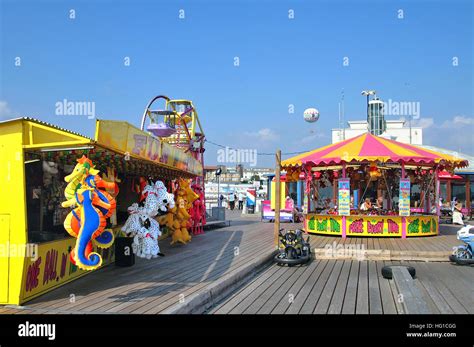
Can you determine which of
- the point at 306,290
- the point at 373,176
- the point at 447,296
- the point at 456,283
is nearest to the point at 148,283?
the point at 306,290

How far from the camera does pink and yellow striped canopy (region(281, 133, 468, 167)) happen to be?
13.0 meters

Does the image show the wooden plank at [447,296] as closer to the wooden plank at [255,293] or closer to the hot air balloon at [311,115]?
the wooden plank at [255,293]

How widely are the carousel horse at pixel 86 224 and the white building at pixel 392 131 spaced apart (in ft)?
109

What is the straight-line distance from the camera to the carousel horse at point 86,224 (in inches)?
214

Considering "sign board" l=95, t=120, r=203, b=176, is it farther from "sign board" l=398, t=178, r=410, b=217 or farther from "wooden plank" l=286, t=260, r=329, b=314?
"sign board" l=398, t=178, r=410, b=217

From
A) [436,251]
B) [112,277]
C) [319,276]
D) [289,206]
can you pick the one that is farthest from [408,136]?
[112,277]

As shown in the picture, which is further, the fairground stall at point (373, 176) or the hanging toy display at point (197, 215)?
the hanging toy display at point (197, 215)

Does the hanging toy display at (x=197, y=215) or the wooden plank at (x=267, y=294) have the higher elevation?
the hanging toy display at (x=197, y=215)

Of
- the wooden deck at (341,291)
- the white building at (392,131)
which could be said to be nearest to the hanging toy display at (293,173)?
the wooden deck at (341,291)

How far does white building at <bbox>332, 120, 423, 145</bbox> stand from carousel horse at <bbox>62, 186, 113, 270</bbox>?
33083 millimetres
